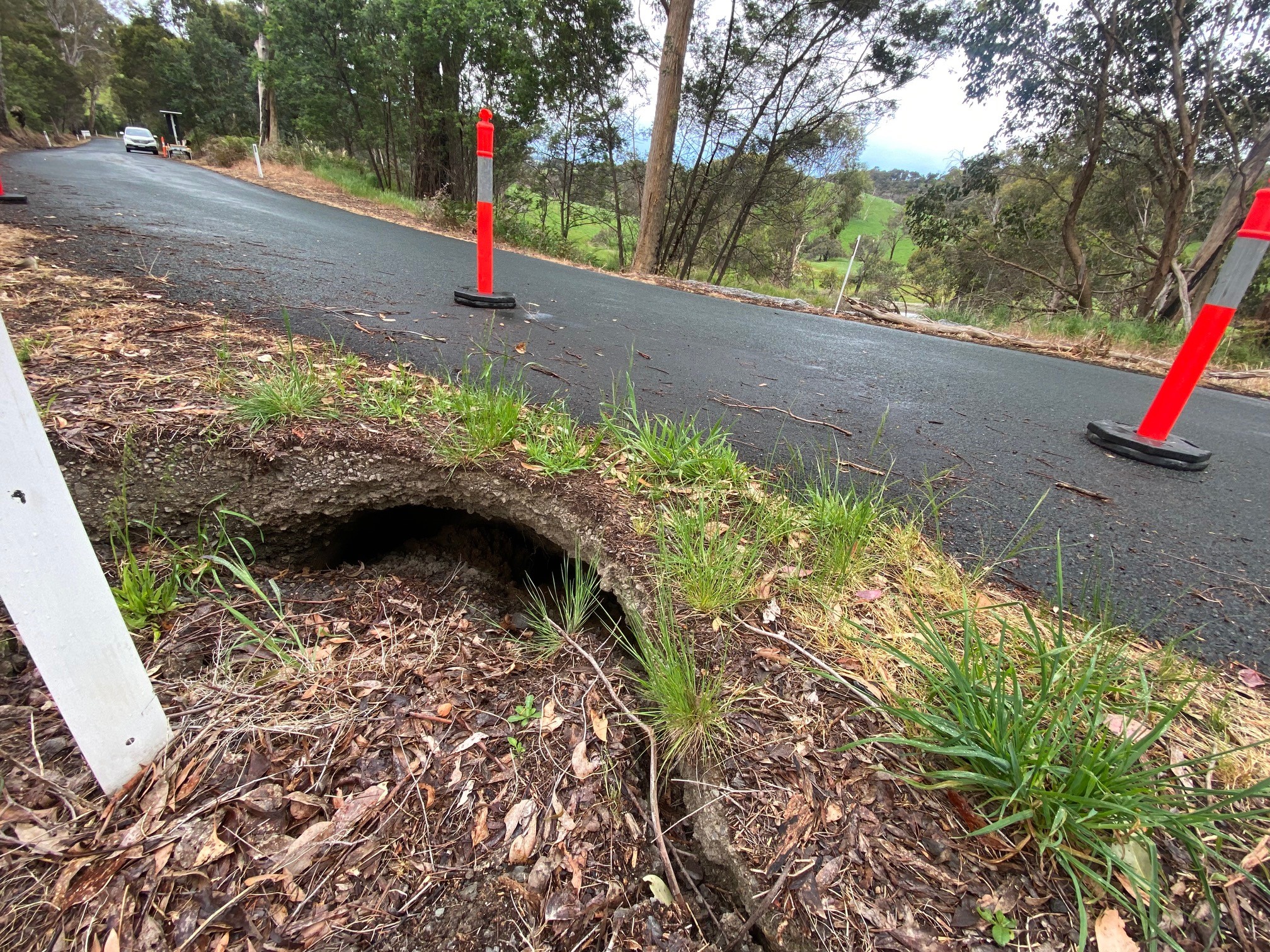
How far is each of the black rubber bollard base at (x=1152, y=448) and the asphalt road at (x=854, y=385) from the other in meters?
0.10

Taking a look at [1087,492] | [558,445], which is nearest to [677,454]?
[558,445]

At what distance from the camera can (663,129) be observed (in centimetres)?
991

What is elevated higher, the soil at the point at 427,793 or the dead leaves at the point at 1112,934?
the dead leaves at the point at 1112,934

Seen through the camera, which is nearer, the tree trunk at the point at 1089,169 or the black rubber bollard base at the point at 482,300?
the black rubber bollard base at the point at 482,300

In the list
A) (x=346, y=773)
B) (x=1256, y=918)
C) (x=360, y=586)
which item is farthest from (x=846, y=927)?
(x=360, y=586)

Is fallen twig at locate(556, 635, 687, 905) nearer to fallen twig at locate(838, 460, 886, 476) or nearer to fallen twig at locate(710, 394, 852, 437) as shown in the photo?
fallen twig at locate(838, 460, 886, 476)

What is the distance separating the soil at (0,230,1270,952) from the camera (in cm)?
105

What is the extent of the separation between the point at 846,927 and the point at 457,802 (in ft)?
2.94

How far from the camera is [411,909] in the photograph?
113 cm

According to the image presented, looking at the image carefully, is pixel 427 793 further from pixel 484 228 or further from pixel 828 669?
pixel 484 228

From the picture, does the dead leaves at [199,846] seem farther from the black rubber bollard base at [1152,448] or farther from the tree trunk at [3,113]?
the tree trunk at [3,113]

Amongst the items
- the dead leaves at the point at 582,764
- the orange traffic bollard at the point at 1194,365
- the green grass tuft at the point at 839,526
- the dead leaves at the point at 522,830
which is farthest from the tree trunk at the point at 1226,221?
the dead leaves at the point at 522,830

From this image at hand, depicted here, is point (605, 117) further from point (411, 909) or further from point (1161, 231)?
point (1161, 231)

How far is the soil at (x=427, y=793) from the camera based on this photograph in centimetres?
105
